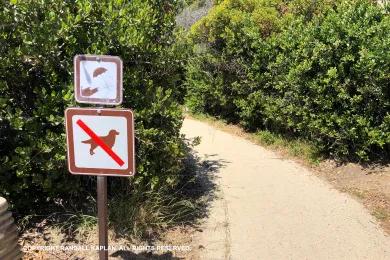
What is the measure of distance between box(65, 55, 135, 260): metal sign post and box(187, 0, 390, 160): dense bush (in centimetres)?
436

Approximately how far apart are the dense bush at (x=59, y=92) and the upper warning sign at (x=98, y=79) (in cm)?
138

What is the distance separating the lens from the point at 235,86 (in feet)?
33.0

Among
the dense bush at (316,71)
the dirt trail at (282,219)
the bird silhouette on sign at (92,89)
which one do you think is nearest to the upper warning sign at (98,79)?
the bird silhouette on sign at (92,89)

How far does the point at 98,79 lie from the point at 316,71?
4858 mm

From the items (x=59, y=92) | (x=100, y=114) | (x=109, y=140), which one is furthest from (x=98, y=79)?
(x=59, y=92)

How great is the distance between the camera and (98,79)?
340 cm

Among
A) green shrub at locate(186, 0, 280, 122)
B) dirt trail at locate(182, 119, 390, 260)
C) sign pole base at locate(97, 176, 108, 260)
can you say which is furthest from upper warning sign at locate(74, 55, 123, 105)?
green shrub at locate(186, 0, 280, 122)

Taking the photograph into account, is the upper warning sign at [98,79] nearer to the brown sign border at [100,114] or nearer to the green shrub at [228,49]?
the brown sign border at [100,114]

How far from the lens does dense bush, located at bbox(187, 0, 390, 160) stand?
688 centimetres

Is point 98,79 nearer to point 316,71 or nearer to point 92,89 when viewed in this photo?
point 92,89

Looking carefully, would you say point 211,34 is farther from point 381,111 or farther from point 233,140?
point 381,111

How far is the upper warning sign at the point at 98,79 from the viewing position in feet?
11.1

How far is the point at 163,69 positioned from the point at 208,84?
17.5ft

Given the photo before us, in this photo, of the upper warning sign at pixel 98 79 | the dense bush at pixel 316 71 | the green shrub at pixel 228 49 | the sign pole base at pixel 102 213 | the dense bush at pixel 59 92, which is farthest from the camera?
the green shrub at pixel 228 49
